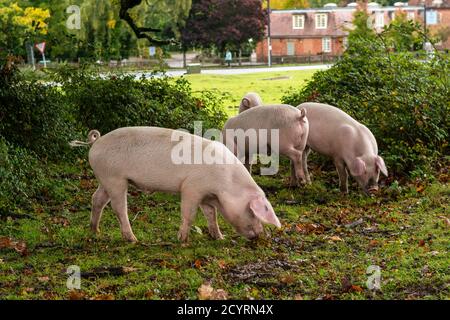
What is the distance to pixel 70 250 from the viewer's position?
27.1ft

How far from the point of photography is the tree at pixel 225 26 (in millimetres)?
56250

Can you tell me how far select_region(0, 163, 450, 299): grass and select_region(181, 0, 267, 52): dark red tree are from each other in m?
45.2

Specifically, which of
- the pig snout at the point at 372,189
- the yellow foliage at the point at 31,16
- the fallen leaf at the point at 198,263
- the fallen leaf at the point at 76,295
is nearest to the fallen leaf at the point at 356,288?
the fallen leaf at the point at 198,263

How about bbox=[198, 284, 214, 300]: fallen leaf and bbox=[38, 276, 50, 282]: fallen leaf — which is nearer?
bbox=[198, 284, 214, 300]: fallen leaf

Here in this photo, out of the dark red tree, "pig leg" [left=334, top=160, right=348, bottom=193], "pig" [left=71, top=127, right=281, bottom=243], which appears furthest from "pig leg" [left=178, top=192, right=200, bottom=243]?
the dark red tree

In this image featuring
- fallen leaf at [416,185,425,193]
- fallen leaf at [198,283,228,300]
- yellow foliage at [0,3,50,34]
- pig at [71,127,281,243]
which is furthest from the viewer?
yellow foliage at [0,3,50,34]

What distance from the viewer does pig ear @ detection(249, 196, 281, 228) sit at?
782 cm

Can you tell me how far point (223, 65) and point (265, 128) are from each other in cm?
4471

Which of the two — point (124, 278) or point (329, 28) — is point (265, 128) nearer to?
point (124, 278)

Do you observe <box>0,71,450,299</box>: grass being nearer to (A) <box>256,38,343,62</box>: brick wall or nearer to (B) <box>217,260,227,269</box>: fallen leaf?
(B) <box>217,260,227,269</box>: fallen leaf

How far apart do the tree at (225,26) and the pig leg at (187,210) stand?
46.9 m

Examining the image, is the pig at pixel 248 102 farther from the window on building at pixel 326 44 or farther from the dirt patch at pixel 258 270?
the window on building at pixel 326 44

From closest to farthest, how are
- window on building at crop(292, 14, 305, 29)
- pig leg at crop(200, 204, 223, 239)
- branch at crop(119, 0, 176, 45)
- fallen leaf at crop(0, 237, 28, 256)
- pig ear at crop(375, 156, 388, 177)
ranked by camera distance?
fallen leaf at crop(0, 237, 28, 256) < pig leg at crop(200, 204, 223, 239) < pig ear at crop(375, 156, 388, 177) < branch at crop(119, 0, 176, 45) < window on building at crop(292, 14, 305, 29)
